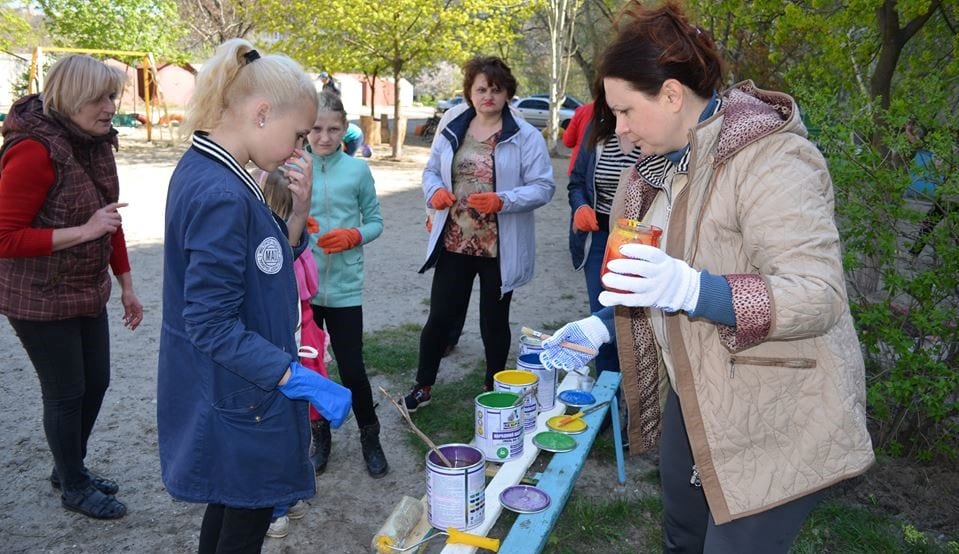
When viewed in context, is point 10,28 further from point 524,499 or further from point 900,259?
point 900,259

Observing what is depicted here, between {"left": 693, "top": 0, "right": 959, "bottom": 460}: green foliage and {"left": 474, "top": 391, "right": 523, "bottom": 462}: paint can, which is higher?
{"left": 693, "top": 0, "right": 959, "bottom": 460}: green foliage

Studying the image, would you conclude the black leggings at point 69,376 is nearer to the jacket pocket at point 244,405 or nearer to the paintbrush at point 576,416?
the jacket pocket at point 244,405

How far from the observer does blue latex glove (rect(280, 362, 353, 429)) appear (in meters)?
1.96

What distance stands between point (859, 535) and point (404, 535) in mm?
2170

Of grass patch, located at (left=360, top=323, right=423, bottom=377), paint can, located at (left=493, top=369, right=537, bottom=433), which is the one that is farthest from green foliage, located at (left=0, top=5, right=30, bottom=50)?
paint can, located at (left=493, top=369, right=537, bottom=433)

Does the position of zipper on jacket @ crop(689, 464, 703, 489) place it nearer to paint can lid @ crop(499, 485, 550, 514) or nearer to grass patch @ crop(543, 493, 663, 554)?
paint can lid @ crop(499, 485, 550, 514)

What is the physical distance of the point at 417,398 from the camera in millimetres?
4395

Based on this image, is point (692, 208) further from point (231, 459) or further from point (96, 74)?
point (96, 74)

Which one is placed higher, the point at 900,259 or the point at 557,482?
the point at 900,259

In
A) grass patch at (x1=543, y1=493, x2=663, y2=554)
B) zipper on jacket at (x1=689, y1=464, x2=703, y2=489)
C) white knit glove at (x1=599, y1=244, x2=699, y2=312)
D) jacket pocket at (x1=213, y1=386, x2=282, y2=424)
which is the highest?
white knit glove at (x1=599, y1=244, x2=699, y2=312)

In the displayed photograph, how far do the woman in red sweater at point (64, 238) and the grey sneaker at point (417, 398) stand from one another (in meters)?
1.66

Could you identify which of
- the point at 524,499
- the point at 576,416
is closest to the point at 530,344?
the point at 576,416

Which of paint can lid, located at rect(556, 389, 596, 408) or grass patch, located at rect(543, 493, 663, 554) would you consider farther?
paint can lid, located at rect(556, 389, 596, 408)

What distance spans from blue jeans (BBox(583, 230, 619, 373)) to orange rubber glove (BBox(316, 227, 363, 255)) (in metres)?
1.42
